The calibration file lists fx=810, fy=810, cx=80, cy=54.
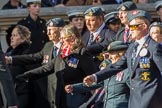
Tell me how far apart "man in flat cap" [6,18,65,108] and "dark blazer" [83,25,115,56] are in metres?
0.46

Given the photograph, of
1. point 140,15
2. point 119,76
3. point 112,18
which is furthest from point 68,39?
point 112,18

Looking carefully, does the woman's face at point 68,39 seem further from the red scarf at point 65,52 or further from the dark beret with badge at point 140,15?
the dark beret with badge at point 140,15

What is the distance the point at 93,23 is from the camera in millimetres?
11055

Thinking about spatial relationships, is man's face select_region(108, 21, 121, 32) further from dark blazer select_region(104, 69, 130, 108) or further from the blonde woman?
dark blazer select_region(104, 69, 130, 108)

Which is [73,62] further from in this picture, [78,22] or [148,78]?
[78,22]

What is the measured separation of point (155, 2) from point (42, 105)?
3897mm

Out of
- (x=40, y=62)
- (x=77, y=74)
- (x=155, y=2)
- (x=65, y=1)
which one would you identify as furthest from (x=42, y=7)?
(x=77, y=74)

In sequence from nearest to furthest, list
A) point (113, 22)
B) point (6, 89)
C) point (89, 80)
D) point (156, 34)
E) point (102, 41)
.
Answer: point (6, 89) → point (89, 80) → point (156, 34) → point (102, 41) → point (113, 22)

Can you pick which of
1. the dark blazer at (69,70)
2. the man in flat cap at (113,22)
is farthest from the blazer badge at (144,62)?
the man in flat cap at (113,22)

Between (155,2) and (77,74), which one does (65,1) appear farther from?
(77,74)

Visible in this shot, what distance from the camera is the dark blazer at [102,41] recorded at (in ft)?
35.3

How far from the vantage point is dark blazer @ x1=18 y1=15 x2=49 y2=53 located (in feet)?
39.7

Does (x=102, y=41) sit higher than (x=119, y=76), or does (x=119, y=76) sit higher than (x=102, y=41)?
(x=102, y=41)

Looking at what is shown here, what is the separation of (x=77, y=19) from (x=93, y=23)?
1060 millimetres
